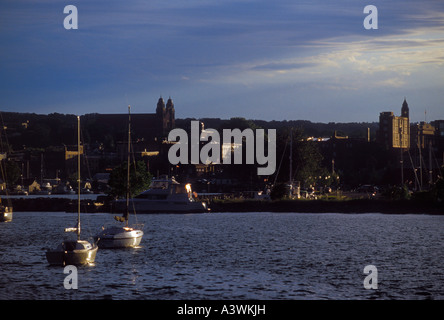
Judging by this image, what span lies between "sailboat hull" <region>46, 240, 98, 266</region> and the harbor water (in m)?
0.68

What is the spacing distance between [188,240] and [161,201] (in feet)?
145

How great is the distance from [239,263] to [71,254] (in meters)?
13.7

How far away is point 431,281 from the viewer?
49.2 m

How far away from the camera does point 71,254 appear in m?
52.0

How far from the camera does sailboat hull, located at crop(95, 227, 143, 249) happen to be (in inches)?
2470

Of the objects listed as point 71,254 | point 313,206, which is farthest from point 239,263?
point 313,206

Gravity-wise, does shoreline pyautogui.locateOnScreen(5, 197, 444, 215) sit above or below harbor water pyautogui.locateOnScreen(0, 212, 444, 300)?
above

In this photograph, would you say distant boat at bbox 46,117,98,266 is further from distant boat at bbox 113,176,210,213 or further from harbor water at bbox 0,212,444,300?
distant boat at bbox 113,176,210,213

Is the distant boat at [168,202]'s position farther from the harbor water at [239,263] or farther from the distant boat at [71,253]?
the distant boat at [71,253]

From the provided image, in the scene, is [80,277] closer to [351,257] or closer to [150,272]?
[150,272]

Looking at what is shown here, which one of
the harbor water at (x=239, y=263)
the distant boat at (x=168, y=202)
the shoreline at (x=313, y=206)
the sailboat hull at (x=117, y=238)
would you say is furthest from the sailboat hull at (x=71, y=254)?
the shoreline at (x=313, y=206)

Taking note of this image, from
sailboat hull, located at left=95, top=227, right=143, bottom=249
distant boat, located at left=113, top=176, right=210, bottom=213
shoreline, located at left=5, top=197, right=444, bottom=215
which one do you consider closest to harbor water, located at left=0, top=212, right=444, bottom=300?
sailboat hull, located at left=95, top=227, right=143, bottom=249
